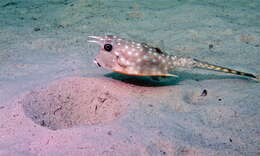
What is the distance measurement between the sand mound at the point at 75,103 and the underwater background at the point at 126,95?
0.02 meters

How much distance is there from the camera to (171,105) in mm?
4145

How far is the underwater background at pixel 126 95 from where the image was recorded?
3.12 metres

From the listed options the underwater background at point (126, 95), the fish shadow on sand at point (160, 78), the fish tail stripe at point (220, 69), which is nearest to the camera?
the underwater background at point (126, 95)

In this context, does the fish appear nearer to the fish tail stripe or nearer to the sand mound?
the sand mound

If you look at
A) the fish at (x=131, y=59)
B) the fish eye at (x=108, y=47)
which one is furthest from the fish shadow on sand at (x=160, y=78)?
the fish eye at (x=108, y=47)

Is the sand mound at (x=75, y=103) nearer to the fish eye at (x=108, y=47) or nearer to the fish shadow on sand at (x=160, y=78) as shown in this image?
the fish shadow on sand at (x=160, y=78)

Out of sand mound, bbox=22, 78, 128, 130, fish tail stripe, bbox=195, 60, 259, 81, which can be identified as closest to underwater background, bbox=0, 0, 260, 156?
sand mound, bbox=22, 78, 128, 130

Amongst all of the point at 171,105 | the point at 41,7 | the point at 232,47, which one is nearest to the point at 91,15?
the point at 41,7

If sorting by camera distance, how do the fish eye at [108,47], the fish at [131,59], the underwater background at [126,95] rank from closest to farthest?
the underwater background at [126,95] < the fish at [131,59] < the fish eye at [108,47]

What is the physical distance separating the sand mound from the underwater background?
0.06 ft

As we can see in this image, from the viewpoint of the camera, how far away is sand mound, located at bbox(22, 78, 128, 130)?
12.3ft

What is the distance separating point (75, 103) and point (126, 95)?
0.95 meters

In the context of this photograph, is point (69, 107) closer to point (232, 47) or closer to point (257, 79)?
point (257, 79)

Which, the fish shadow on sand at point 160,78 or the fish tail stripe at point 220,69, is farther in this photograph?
the fish shadow on sand at point 160,78
